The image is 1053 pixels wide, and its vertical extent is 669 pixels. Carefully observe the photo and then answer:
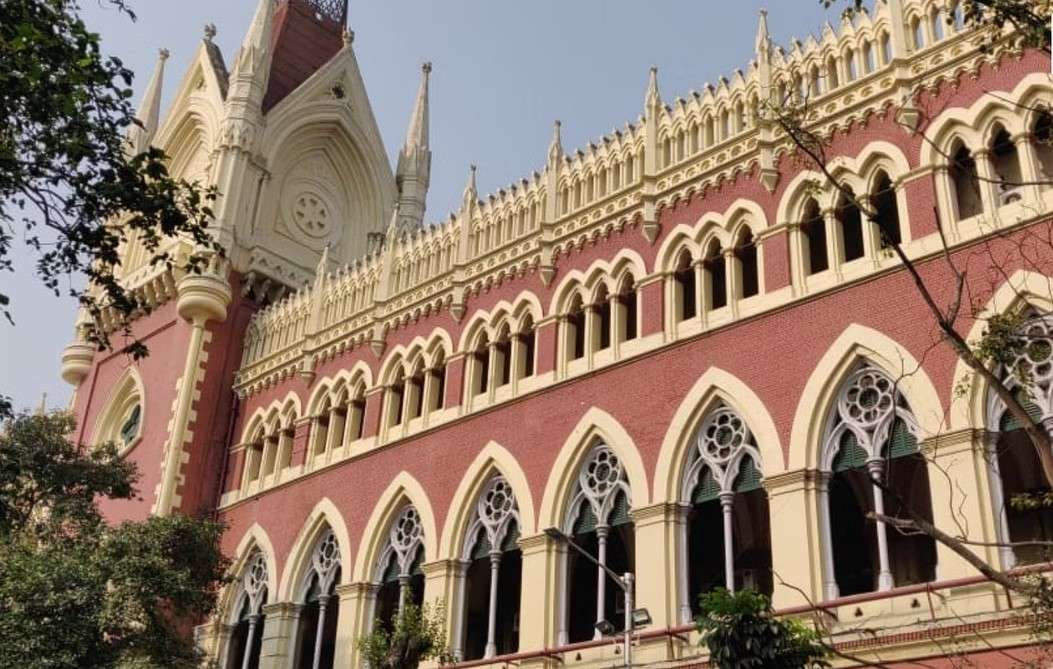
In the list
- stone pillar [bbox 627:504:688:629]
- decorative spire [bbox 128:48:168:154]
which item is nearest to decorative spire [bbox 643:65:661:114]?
stone pillar [bbox 627:504:688:629]

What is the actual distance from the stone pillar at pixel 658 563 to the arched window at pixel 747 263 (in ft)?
11.8

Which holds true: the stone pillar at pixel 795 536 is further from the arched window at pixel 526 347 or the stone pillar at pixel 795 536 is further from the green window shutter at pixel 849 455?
the arched window at pixel 526 347

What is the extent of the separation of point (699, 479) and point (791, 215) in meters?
4.09

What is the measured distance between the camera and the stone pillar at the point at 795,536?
47.2 feet

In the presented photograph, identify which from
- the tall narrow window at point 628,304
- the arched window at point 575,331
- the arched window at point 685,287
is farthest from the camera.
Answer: the arched window at point 575,331

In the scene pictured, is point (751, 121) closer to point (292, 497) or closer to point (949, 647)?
point (949, 647)

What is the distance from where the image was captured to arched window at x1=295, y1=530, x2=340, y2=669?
72.7 ft

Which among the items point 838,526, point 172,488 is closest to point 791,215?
point 838,526

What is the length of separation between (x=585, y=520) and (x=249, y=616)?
924 cm

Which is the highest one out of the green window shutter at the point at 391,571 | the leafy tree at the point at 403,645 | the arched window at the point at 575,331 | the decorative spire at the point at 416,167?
the decorative spire at the point at 416,167

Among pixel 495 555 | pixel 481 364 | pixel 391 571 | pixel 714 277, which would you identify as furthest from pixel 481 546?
pixel 714 277

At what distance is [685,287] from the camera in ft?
60.0

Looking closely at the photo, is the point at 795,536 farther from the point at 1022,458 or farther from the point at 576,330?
the point at 576,330

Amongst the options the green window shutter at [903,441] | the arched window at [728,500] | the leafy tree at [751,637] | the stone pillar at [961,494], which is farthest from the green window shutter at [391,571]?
the leafy tree at [751,637]
